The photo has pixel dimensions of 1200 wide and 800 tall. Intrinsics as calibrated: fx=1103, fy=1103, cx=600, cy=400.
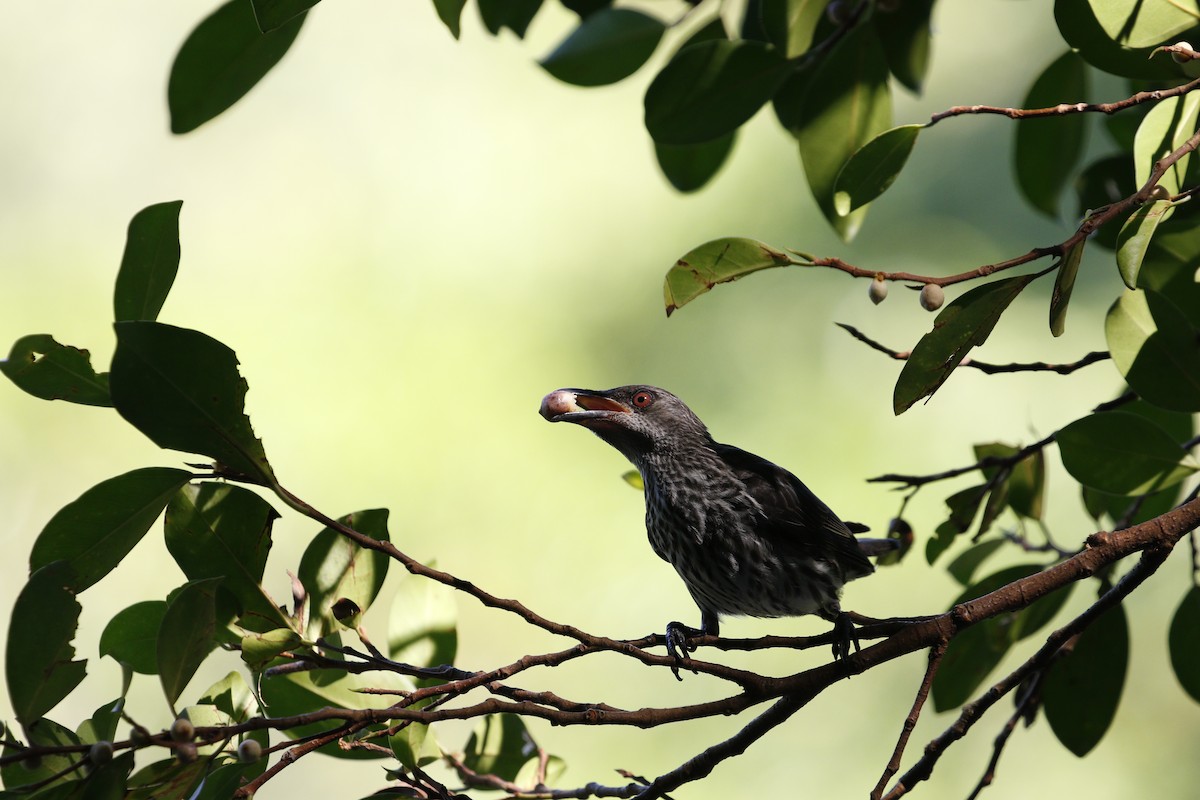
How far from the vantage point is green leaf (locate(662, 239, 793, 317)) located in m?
1.38

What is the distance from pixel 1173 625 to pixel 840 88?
1.10m

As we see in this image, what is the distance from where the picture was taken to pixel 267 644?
4.11 feet

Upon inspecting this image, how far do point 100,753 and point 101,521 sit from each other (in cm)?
29

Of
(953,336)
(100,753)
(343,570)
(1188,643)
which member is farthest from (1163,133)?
(100,753)

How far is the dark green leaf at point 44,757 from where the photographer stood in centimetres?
114

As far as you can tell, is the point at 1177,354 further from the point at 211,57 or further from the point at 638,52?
the point at 211,57

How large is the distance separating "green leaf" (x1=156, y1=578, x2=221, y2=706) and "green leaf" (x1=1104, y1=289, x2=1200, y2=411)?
1266 millimetres

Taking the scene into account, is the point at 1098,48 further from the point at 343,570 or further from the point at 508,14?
the point at 343,570

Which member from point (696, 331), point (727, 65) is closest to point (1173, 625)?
point (727, 65)

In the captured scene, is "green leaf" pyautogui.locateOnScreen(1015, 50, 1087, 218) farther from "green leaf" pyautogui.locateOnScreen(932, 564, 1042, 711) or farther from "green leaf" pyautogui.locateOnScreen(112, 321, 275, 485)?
"green leaf" pyautogui.locateOnScreen(112, 321, 275, 485)

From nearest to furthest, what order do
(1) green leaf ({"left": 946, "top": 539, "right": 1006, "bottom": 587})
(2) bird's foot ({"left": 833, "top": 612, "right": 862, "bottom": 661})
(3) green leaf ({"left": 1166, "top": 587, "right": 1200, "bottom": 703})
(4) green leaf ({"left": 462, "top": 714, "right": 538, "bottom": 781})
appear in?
(2) bird's foot ({"left": 833, "top": 612, "right": 862, "bottom": 661}) < (4) green leaf ({"left": 462, "top": 714, "right": 538, "bottom": 781}) < (3) green leaf ({"left": 1166, "top": 587, "right": 1200, "bottom": 703}) < (1) green leaf ({"left": 946, "top": 539, "right": 1006, "bottom": 587})

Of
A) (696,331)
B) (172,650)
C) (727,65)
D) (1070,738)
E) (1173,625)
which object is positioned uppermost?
(696,331)

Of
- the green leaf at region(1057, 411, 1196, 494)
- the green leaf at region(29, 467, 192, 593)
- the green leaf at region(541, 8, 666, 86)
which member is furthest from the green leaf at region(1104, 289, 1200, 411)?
the green leaf at region(29, 467, 192, 593)

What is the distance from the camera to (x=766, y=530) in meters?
2.19
